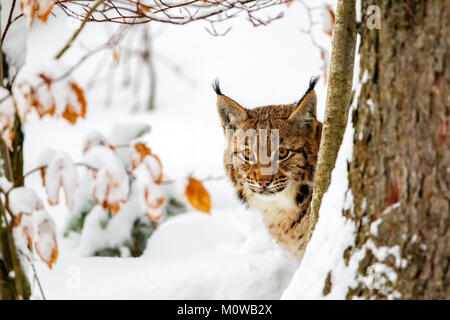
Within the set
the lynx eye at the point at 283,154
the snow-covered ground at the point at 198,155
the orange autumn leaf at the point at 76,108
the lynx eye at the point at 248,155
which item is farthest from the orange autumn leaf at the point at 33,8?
the lynx eye at the point at 283,154

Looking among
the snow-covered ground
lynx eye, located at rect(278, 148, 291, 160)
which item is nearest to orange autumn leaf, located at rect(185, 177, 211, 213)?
the snow-covered ground

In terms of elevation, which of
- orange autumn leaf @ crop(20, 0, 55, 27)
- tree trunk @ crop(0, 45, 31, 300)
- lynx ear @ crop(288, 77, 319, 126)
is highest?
orange autumn leaf @ crop(20, 0, 55, 27)

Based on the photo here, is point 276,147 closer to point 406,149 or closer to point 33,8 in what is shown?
point 406,149

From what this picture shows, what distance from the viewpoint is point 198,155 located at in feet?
24.2

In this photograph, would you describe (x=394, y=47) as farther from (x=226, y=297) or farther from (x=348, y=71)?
(x=226, y=297)

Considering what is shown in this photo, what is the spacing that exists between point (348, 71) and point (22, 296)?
2104mm

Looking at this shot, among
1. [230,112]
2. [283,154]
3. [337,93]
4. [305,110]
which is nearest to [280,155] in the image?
[283,154]

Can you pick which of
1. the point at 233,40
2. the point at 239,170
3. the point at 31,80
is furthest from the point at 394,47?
the point at 233,40

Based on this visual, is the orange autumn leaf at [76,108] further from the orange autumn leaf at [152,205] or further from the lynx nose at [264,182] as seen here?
the lynx nose at [264,182]

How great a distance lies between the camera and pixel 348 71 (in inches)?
98.0

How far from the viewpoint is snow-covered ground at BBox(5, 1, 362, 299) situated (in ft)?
11.7

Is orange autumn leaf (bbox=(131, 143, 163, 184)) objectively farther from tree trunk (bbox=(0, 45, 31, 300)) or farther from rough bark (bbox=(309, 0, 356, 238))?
rough bark (bbox=(309, 0, 356, 238))

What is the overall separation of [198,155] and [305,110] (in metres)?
4.04

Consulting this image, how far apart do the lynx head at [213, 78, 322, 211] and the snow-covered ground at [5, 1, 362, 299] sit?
42cm
